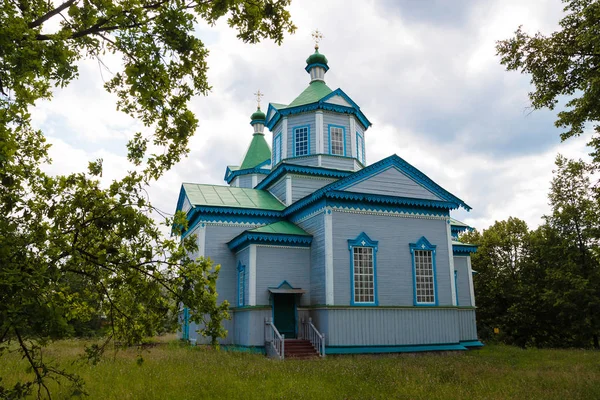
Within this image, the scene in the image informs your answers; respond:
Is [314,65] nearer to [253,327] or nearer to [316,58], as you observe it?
[316,58]

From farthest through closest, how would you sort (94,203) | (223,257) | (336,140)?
(336,140), (223,257), (94,203)

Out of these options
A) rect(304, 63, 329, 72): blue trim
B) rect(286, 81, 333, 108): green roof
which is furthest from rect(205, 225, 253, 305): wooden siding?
rect(304, 63, 329, 72): blue trim

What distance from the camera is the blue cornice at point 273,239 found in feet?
54.5

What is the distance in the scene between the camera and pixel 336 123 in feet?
68.9

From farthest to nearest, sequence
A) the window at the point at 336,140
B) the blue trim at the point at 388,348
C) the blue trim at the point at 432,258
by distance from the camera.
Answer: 1. the window at the point at 336,140
2. the blue trim at the point at 432,258
3. the blue trim at the point at 388,348

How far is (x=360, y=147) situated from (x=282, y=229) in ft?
22.0

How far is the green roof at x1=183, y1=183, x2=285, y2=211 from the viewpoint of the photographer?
19266 mm

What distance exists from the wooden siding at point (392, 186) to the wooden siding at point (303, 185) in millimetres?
3135

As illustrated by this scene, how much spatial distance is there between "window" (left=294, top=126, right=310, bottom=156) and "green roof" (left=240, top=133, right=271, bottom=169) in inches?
400

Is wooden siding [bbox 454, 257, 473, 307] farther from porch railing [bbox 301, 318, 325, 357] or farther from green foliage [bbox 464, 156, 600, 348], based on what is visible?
porch railing [bbox 301, 318, 325, 357]

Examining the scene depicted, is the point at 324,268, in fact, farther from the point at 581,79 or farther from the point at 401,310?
the point at 581,79

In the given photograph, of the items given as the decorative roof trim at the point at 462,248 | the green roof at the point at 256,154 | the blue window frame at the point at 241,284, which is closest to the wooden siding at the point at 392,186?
the decorative roof trim at the point at 462,248

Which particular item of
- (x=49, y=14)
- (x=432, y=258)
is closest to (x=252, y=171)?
(x=432, y=258)

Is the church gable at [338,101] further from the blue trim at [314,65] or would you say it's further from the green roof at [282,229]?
the green roof at [282,229]
